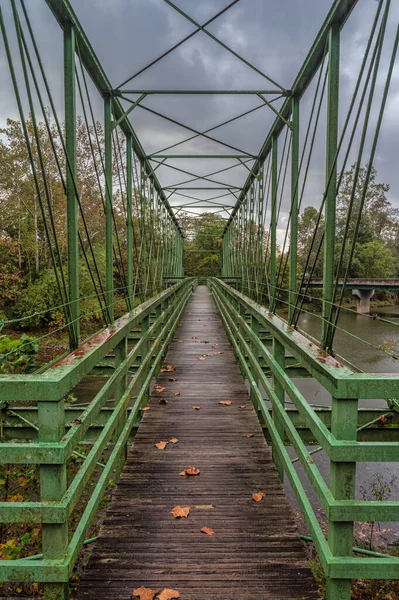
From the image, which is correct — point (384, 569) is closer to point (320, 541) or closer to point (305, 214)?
point (320, 541)

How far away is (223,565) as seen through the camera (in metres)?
2.20

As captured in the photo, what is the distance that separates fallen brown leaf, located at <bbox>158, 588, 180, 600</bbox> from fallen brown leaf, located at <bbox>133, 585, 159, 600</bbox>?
38mm

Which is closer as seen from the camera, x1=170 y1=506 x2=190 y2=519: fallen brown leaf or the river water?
x1=170 y1=506 x2=190 y2=519: fallen brown leaf

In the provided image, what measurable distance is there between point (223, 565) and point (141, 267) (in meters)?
6.08

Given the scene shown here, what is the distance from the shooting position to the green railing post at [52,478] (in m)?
1.68

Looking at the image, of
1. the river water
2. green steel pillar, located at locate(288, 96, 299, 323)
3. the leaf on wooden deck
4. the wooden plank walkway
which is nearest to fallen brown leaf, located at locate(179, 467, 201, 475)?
the wooden plank walkway

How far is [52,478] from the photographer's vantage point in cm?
169

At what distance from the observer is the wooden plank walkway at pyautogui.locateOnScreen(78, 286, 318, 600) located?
2.07m

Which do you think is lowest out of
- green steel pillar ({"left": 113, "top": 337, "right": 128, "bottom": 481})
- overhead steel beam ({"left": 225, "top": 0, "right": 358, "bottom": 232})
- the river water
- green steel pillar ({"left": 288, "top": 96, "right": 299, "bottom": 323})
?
the river water

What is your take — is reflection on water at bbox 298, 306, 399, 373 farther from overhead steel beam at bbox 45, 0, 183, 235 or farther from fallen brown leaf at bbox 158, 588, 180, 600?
fallen brown leaf at bbox 158, 588, 180, 600

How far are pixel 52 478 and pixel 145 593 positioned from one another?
80 centimetres

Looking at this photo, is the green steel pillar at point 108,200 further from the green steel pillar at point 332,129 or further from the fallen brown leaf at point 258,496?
the fallen brown leaf at point 258,496

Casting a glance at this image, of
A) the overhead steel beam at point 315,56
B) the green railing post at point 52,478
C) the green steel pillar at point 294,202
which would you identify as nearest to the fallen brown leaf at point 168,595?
the green railing post at point 52,478

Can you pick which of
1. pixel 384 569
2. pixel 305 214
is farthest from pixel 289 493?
pixel 305 214
